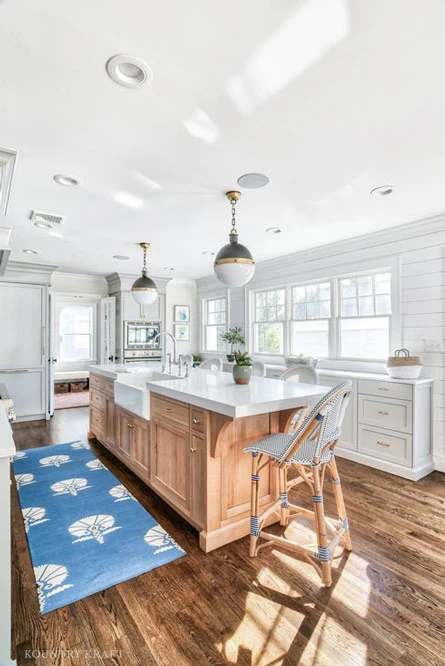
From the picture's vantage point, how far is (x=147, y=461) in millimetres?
2965

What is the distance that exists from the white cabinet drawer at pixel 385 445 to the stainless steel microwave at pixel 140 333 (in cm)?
444

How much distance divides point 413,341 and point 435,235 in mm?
1158

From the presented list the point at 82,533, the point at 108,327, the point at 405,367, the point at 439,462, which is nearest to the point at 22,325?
the point at 108,327

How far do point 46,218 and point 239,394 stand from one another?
2.85 metres

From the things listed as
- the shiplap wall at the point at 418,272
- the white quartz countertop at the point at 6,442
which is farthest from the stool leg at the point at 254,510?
the shiplap wall at the point at 418,272

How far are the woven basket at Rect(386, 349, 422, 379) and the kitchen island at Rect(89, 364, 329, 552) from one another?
1.57m

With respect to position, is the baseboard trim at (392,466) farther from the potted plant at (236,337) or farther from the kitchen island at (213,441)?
the potted plant at (236,337)

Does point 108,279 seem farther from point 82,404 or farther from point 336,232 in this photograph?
point 336,232

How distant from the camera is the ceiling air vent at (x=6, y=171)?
7.48ft

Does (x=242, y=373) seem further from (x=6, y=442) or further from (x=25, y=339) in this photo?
(x=25, y=339)

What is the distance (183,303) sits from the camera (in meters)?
7.89

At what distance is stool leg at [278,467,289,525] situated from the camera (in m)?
2.32

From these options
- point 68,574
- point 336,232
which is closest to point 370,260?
point 336,232

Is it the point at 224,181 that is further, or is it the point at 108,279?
the point at 108,279
